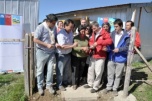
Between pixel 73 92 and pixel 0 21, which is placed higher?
pixel 0 21

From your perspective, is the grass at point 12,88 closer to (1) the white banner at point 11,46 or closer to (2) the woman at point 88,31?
(1) the white banner at point 11,46

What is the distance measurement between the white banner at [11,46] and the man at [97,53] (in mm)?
2738

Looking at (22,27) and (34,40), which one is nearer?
(34,40)

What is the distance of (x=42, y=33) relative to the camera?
5395 mm

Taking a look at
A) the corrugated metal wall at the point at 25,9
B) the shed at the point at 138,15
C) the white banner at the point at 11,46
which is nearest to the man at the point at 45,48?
the white banner at the point at 11,46

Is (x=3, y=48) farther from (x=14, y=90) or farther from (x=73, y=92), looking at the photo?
(x=73, y=92)

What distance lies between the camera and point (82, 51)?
19.1 feet

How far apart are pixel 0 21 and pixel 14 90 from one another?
98.7 inches

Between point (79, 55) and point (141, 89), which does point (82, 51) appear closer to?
point (79, 55)

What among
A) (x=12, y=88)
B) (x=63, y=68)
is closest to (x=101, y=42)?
(x=63, y=68)

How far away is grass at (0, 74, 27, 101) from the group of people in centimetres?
52

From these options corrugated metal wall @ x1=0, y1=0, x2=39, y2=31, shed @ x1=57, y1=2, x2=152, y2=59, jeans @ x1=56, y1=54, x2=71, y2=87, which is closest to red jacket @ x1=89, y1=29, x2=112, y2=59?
jeans @ x1=56, y1=54, x2=71, y2=87

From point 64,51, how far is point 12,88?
5.66 ft

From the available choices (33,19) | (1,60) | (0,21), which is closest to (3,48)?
(1,60)
